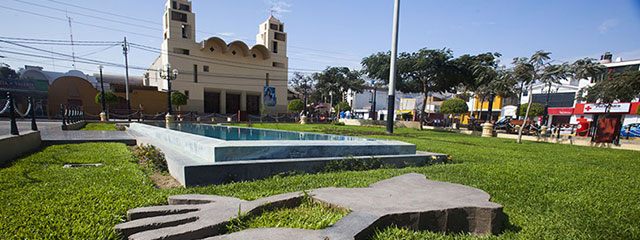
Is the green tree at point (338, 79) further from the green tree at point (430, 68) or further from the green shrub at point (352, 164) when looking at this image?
the green shrub at point (352, 164)

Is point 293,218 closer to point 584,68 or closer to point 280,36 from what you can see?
point 584,68

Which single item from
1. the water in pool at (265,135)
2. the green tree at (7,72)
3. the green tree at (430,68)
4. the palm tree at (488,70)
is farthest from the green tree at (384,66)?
the green tree at (7,72)

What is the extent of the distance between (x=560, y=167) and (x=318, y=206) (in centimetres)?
581

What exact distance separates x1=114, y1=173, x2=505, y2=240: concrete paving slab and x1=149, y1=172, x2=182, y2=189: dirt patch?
120 cm

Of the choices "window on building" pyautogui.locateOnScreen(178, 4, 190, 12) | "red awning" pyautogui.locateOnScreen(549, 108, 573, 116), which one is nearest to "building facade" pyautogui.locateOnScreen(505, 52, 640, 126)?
Result: "red awning" pyautogui.locateOnScreen(549, 108, 573, 116)

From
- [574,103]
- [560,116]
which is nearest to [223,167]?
[574,103]

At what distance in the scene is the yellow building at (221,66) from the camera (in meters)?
30.9

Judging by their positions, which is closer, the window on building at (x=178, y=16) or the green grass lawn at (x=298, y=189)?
the green grass lawn at (x=298, y=189)

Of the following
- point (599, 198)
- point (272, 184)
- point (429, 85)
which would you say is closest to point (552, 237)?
point (599, 198)

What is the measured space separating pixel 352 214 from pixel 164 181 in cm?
309

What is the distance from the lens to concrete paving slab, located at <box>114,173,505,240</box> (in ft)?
5.30

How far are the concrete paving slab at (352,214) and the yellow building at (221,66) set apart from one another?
108ft

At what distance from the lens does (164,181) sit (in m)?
3.64

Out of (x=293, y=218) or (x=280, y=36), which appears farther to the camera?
(x=280, y=36)
